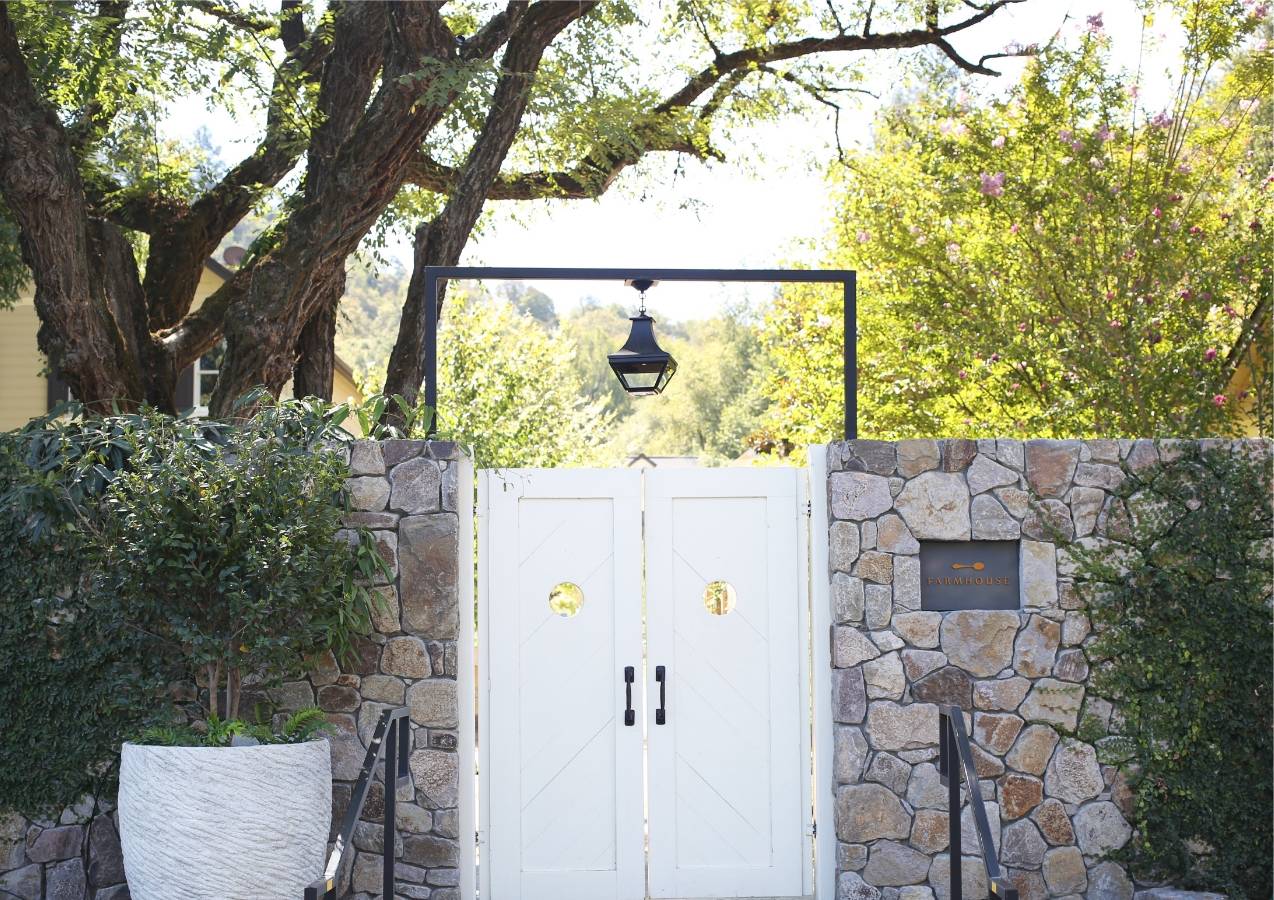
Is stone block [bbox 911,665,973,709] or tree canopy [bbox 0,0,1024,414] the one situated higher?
tree canopy [bbox 0,0,1024,414]

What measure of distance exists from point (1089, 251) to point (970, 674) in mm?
5432

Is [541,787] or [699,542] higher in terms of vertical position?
[699,542]

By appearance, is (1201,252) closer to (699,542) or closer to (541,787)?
(699,542)

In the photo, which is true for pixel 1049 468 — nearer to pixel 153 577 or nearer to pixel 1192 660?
pixel 1192 660

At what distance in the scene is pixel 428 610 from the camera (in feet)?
20.6

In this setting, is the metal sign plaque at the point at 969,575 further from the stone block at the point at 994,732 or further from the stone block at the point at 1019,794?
the stone block at the point at 1019,794

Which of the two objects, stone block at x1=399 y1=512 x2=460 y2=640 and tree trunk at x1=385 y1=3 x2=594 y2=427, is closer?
stone block at x1=399 y1=512 x2=460 y2=640

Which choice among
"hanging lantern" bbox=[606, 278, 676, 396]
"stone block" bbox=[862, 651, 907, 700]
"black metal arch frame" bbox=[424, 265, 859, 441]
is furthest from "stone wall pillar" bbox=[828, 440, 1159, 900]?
"hanging lantern" bbox=[606, 278, 676, 396]

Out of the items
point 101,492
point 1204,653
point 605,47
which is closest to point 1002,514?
point 1204,653

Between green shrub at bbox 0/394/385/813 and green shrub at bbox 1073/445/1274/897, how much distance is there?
3.70m

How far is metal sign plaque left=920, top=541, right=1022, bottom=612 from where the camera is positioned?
6508 millimetres

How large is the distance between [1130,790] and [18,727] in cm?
537

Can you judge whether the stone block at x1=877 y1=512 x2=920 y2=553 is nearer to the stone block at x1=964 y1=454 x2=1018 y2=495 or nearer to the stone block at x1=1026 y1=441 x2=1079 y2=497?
the stone block at x1=964 y1=454 x2=1018 y2=495

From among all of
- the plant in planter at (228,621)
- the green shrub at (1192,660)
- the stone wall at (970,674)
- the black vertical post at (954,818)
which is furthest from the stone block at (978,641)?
the plant in planter at (228,621)
